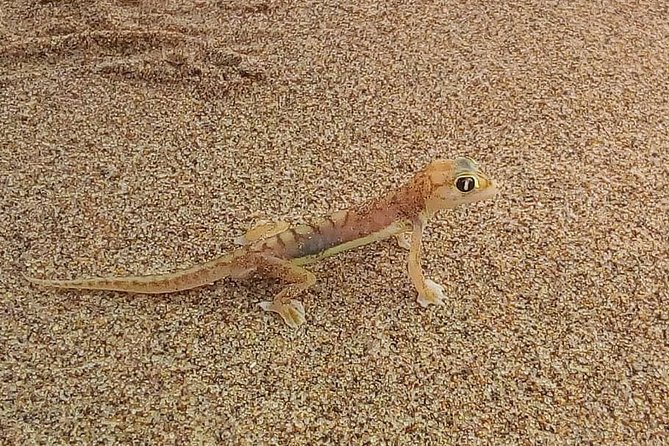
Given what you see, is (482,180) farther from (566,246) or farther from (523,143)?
(523,143)

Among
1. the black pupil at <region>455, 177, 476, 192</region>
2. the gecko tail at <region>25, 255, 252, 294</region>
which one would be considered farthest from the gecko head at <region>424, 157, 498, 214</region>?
the gecko tail at <region>25, 255, 252, 294</region>

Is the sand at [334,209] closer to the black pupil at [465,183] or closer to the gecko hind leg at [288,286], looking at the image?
the gecko hind leg at [288,286]

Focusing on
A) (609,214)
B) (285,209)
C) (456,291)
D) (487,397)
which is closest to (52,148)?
(285,209)

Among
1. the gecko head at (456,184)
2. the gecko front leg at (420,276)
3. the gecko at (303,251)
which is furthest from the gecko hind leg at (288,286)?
the gecko head at (456,184)

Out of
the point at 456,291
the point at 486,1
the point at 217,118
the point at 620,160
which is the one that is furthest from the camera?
the point at 486,1

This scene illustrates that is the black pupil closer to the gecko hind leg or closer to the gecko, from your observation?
the gecko

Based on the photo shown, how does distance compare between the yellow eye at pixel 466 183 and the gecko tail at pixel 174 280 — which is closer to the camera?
the yellow eye at pixel 466 183

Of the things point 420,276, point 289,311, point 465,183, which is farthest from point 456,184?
point 289,311
